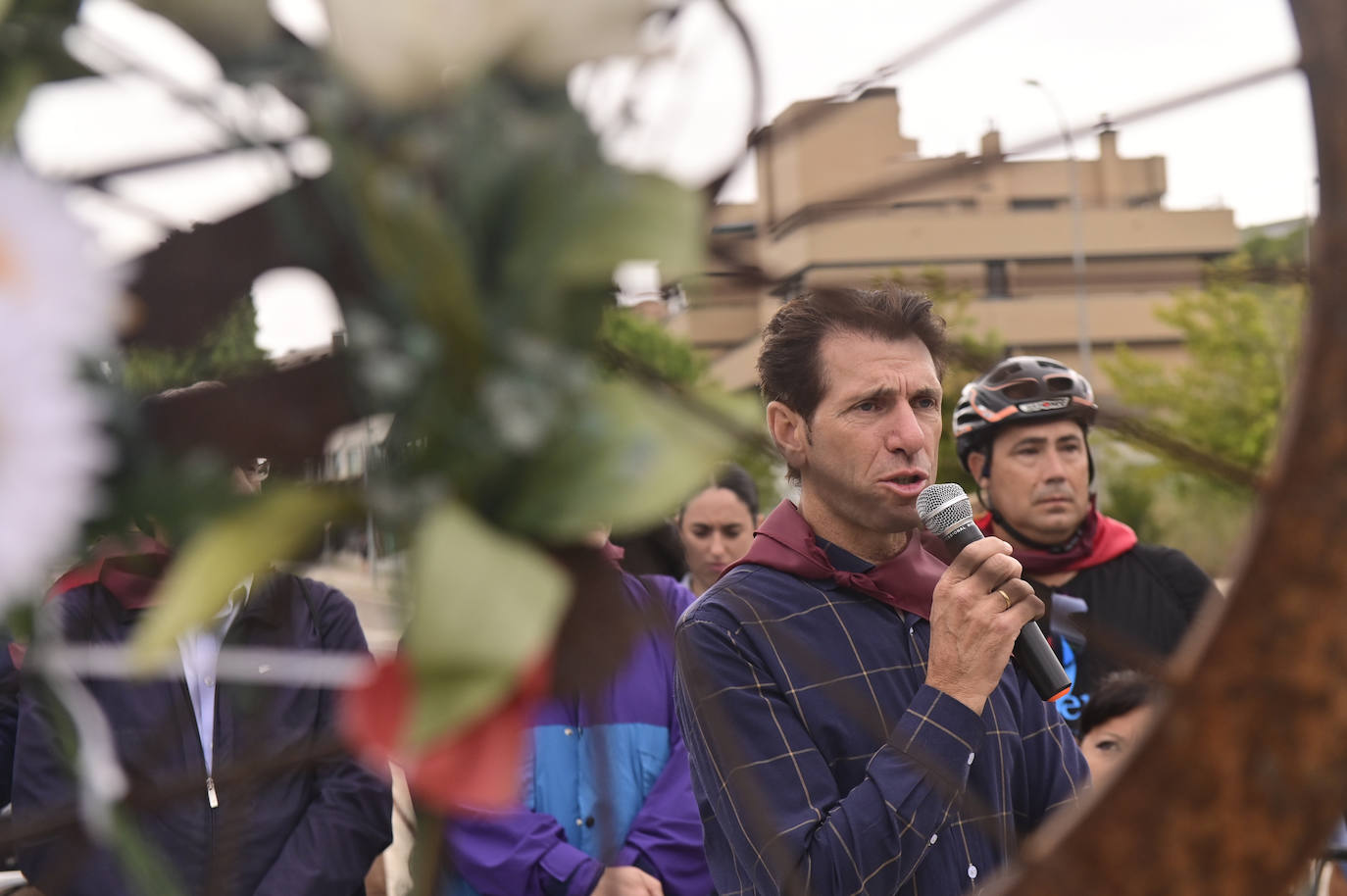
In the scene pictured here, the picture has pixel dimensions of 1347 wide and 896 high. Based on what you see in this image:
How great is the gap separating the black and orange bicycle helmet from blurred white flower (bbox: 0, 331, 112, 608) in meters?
1.99

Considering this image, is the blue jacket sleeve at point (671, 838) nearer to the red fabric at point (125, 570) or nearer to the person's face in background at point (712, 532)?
the person's face in background at point (712, 532)

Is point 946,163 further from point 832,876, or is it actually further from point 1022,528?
point 1022,528

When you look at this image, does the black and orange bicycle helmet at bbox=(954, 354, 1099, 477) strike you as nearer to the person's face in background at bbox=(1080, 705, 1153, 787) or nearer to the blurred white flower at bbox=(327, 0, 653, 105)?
the person's face in background at bbox=(1080, 705, 1153, 787)

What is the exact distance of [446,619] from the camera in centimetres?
30

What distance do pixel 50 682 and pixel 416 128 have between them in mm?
223

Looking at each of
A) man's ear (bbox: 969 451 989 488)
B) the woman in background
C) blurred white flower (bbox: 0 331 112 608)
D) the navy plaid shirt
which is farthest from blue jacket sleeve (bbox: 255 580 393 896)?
the woman in background

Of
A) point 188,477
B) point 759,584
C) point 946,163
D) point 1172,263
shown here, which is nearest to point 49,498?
point 188,477

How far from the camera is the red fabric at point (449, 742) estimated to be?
32cm

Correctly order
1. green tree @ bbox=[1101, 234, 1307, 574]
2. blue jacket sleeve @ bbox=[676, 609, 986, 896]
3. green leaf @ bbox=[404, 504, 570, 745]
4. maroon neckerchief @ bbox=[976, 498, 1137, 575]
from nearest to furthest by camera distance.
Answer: green leaf @ bbox=[404, 504, 570, 745], blue jacket sleeve @ bbox=[676, 609, 986, 896], maroon neckerchief @ bbox=[976, 498, 1137, 575], green tree @ bbox=[1101, 234, 1307, 574]

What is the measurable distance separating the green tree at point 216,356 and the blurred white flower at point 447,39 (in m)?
0.09

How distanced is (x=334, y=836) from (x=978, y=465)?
150 centimetres

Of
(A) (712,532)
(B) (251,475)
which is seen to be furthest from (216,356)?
(A) (712,532)

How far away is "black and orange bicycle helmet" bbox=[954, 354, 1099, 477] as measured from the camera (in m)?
2.29

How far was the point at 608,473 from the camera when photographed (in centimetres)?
33
